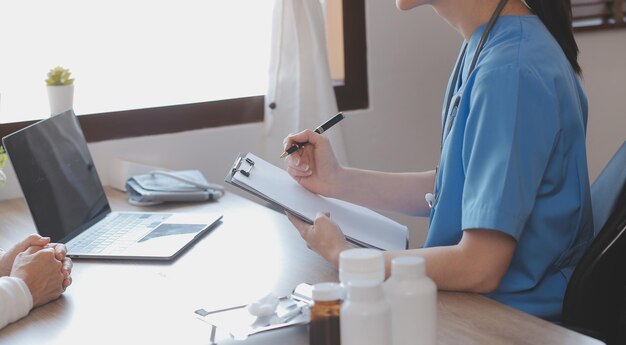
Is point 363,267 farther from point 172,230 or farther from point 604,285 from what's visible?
point 172,230

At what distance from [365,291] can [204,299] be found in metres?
0.55

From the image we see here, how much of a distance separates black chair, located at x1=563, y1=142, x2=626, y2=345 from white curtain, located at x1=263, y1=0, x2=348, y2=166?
3.82 ft

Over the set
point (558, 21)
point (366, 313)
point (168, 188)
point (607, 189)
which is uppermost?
point (558, 21)

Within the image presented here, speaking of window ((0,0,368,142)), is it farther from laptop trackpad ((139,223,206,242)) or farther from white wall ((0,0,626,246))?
laptop trackpad ((139,223,206,242))

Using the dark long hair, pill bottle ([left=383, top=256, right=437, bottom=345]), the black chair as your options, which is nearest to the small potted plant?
the dark long hair

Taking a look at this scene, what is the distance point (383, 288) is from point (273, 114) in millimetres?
1605

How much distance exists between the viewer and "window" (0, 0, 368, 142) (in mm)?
2258

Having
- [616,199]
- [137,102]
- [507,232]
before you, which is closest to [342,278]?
[507,232]

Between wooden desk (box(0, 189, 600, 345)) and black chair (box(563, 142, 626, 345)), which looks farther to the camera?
black chair (box(563, 142, 626, 345))

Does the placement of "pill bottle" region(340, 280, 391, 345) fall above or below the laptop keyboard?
above

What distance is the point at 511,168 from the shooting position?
1254 millimetres

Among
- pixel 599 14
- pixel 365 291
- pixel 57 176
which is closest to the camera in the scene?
pixel 365 291

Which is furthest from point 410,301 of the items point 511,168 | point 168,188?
point 168,188

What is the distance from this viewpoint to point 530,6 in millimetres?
1468
